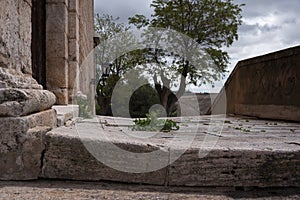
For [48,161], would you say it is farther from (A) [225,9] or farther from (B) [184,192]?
(A) [225,9]

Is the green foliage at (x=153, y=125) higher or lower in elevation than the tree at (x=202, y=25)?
lower

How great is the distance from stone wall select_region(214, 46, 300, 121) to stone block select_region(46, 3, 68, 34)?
3220 mm

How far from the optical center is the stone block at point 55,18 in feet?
11.5

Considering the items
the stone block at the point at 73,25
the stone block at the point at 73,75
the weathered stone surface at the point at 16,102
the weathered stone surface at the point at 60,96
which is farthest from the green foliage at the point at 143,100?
the weathered stone surface at the point at 16,102

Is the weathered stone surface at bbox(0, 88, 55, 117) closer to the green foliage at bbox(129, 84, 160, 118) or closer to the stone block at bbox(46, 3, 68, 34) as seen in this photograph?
the stone block at bbox(46, 3, 68, 34)

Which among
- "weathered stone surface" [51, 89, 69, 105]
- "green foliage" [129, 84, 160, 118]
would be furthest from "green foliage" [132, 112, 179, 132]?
"green foliage" [129, 84, 160, 118]

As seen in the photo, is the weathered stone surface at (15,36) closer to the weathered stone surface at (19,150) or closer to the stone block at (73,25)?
the weathered stone surface at (19,150)

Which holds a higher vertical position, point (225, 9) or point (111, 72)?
point (225, 9)

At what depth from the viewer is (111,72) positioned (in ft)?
36.7

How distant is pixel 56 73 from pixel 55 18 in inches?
26.2

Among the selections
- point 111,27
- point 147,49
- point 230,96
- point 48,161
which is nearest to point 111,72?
point 147,49

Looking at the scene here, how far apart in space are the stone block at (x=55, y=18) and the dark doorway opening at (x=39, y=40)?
63 millimetres

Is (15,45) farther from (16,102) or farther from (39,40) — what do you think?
(39,40)

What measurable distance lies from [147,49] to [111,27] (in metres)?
4.39
